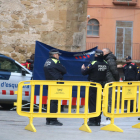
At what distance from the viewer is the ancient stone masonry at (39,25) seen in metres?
12.8

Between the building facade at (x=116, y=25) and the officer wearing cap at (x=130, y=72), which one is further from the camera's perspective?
the building facade at (x=116, y=25)

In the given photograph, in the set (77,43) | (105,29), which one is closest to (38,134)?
(77,43)

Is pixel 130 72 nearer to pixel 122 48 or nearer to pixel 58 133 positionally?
pixel 58 133

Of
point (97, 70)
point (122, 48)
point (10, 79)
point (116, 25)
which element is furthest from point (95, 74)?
point (116, 25)

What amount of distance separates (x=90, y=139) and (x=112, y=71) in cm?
281

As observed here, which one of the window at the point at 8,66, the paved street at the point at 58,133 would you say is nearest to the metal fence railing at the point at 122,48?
the window at the point at 8,66

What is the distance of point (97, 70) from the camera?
8023mm

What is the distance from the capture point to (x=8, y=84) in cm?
1077

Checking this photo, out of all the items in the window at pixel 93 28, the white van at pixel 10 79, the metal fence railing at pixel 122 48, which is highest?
the window at pixel 93 28

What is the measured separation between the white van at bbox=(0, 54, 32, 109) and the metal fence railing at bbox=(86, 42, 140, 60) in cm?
2079

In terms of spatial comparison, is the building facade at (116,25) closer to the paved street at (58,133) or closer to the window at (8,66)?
the window at (8,66)

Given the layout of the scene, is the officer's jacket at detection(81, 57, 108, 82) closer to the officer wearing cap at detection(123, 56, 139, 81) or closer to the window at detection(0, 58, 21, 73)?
the window at detection(0, 58, 21, 73)

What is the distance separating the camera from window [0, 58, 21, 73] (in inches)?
428

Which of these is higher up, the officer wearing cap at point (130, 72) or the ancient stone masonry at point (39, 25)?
the ancient stone masonry at point (39, 25)
